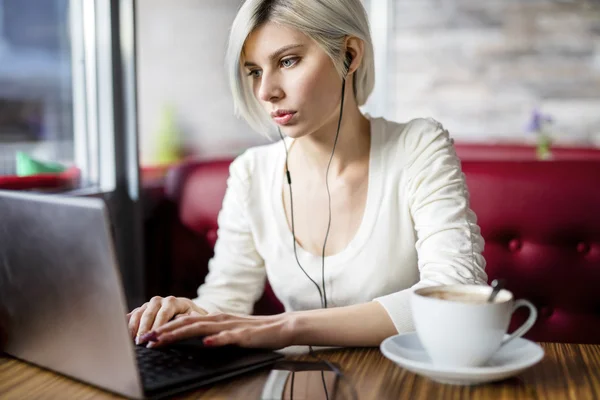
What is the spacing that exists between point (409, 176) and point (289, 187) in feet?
0.85

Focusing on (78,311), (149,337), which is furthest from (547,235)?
(78,311)

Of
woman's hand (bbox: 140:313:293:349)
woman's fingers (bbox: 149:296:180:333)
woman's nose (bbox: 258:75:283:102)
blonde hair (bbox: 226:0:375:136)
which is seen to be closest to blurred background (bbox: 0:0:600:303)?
blonde hair (bbox: 226:0:375:136)

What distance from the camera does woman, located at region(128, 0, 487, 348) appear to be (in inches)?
51.6

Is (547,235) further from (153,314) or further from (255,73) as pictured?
(153,314)

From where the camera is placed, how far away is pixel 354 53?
143cm

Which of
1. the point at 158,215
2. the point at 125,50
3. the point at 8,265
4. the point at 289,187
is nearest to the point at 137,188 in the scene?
the point at 158,215

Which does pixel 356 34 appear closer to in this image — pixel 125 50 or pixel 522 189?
pixel 522 189

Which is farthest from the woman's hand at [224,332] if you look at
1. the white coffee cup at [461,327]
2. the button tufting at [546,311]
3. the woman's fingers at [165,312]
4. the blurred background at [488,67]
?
the blurred background at [488,67]

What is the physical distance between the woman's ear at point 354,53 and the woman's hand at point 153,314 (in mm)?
610

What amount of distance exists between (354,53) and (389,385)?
0.80 metres

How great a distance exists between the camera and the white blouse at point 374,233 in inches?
50.1

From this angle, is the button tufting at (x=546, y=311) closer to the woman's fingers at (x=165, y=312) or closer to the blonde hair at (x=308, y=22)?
the blonde hair at (x=308, y=22)

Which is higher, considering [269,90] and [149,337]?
[269,90]

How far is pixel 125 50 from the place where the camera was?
6.37 ft
